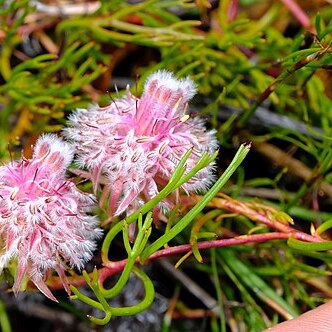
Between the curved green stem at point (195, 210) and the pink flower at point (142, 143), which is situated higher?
the pink flower at point (142, 143)

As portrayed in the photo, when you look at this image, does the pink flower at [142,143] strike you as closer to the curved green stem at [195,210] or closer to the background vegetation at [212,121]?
the curved green stem at [195,210]

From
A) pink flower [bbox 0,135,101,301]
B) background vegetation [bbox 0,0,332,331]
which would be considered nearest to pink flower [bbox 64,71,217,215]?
pink flower [bbox 0,135,101,301]

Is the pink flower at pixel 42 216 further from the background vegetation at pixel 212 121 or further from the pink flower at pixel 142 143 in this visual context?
the background vegetation at pixel 212 121

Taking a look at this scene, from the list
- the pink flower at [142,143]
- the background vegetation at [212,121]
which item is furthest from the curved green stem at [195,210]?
the background vegetation at [212,121]

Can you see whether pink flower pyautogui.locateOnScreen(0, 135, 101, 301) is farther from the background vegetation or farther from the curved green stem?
the background vegetation

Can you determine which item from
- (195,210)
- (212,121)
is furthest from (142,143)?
(212,121)

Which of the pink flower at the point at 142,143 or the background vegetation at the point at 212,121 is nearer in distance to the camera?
the pink flower at the point at 142,143

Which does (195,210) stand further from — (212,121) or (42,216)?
(212,121)

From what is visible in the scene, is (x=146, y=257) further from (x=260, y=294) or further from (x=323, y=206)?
(x=323, y=206)

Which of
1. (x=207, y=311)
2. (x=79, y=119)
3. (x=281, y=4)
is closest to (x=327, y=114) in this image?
(x=281, y=4)
